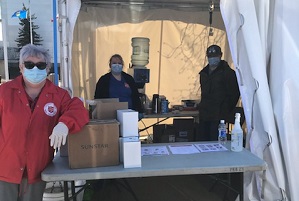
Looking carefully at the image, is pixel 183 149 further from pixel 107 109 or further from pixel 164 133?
pixel 164 133

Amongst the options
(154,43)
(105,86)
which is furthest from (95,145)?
(154,43)

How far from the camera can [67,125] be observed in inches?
67.7

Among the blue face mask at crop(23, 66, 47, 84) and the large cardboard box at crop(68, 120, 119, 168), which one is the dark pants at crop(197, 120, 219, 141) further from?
the blue face mask at crop(23, 66, 47, 84)

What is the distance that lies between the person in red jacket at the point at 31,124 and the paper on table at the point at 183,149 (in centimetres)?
80

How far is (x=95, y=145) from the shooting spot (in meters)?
1.85

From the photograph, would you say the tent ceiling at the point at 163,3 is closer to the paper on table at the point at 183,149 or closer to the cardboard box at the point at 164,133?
the cardboard box at the point at 164,133

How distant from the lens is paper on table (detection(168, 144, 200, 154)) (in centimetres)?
224

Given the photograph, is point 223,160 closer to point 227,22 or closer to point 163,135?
point 227,22

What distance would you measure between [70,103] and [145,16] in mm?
3579

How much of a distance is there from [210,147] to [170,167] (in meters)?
0.59

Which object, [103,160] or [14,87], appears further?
[103,160]

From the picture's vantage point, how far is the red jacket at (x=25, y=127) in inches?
67.5

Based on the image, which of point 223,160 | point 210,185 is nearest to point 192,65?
point 210,185

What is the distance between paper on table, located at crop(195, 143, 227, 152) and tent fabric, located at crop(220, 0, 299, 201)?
23 cm
